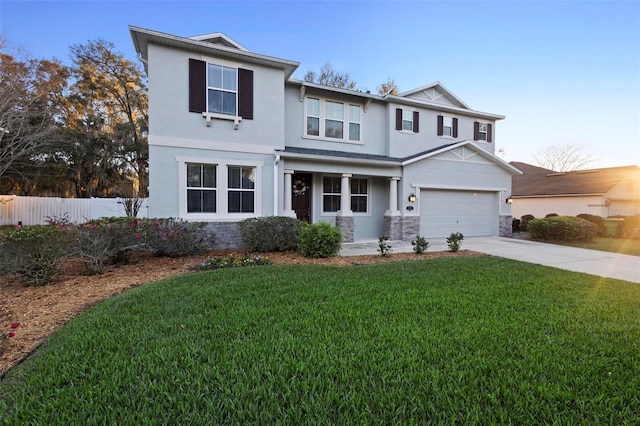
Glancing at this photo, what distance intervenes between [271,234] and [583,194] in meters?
20.2

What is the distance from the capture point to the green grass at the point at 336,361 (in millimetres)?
2070

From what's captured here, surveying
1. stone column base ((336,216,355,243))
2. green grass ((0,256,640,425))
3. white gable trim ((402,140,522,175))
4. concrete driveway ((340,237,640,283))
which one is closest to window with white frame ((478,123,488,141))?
white gable trim ((402,140,522,175))

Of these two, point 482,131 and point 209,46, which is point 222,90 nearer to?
point 209,46

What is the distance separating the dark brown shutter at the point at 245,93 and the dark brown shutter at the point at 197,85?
1.05 m

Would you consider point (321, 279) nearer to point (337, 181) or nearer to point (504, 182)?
point (337, 181)

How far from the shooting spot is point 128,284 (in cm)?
562

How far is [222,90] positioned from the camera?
948cm

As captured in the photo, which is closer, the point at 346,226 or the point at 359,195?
the point at 346,226

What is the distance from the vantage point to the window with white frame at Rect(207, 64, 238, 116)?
935 centimetres

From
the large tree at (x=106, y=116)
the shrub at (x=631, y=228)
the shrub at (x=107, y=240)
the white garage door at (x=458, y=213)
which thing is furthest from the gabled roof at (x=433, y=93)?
the large tree at (x=106, y=116)

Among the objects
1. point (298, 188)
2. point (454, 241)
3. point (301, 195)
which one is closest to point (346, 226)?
point (301, 195)

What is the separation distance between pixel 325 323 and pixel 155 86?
868cm

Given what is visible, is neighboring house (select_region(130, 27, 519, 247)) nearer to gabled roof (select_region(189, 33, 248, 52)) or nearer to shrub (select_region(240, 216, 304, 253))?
gabled roof (select_region(189, 33, 248, 52))

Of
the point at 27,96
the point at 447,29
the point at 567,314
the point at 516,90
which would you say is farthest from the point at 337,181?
the point at 27,96
